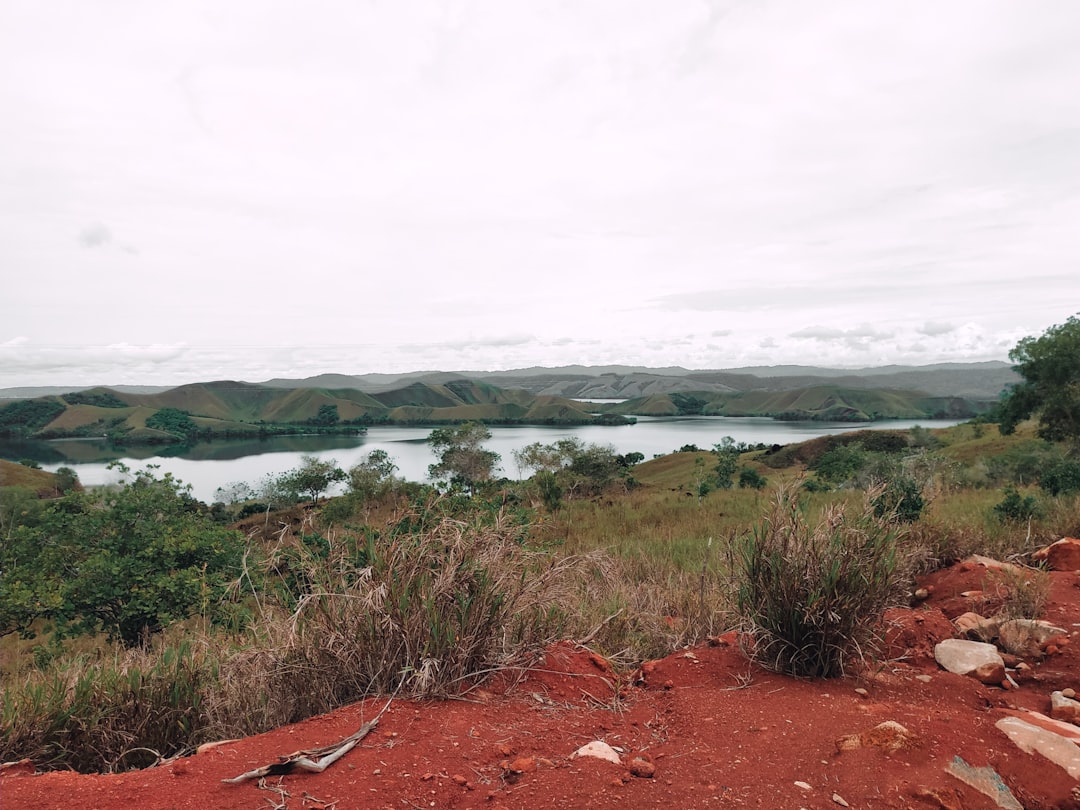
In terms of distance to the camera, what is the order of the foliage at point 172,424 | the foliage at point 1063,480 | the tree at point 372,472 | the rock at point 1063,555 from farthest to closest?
the foliage at point 172,424 → the tree at point 372,472 → the foliage at point 1063,480 → the rock at point 1063,555

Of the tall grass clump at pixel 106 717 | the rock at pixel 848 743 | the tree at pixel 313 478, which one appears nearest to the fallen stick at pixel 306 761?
the tall grass clump at pixel 106 717

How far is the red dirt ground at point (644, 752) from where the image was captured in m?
2.21

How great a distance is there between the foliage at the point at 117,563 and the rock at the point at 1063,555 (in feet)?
33.5

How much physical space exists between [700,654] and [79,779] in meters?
3.40

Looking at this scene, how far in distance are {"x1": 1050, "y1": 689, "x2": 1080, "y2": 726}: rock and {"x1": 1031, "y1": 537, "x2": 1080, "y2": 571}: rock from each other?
11.4 feet

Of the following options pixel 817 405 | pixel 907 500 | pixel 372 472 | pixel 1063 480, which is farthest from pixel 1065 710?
pixel 817 405

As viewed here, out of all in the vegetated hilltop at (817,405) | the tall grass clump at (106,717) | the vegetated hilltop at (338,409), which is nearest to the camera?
the tall grass clump at (106,717)

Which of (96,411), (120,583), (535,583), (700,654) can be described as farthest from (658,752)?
(96,411)

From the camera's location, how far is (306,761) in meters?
2.38

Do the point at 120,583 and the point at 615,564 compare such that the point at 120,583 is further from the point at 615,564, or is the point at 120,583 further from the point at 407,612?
the point at 407,612

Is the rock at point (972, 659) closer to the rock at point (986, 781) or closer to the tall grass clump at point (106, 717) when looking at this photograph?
the rock at point (986, 781)

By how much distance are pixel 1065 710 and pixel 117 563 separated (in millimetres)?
11683

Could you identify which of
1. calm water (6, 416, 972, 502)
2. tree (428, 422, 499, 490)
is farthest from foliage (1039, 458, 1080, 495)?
tree (428, 422, 499, 490)

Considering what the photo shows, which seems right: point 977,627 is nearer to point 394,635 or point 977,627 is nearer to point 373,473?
point 394,635
